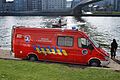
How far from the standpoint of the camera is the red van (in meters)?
18.0

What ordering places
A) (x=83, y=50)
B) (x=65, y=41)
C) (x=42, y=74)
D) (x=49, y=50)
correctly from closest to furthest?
(x=42, y=74)
(x=83, y=50)
(x=65, y=41)
(x=49, y=50)

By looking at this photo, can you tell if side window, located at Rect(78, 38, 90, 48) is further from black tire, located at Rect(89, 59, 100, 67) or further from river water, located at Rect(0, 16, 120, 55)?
river water, located at Rect(0, 16, 120, 55)

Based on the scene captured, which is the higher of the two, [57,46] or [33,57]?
[57,46]

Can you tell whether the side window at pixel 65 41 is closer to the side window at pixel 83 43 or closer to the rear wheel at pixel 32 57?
the side window at pixel 83 43

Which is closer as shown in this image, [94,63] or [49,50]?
[94,63]

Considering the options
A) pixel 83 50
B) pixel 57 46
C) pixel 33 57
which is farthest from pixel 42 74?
pixel 33 57

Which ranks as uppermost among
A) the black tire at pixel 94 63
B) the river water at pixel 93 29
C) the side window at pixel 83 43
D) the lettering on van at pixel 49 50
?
the side window at pixel 83 43

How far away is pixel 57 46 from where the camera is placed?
724 inches

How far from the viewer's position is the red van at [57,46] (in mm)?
17953

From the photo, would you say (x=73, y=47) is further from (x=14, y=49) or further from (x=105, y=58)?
(x=14, y=49)

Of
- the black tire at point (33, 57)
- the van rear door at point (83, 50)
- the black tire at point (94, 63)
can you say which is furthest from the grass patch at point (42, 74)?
the black tire at point (33, 57)

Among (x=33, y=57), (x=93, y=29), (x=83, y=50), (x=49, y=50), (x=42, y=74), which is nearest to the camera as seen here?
(x=42, y=74)

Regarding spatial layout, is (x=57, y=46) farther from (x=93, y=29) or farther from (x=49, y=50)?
(x=93, y=29)

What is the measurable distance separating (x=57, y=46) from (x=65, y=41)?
60 centimetres
